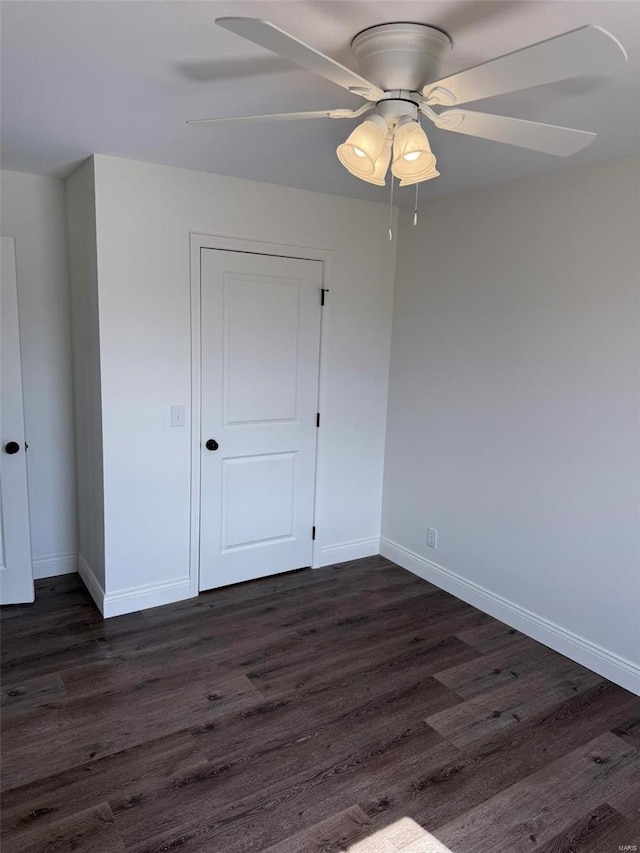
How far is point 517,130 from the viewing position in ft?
5.27

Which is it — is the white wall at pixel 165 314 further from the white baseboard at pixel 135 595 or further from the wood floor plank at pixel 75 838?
the wood floor plank at pixel 75 838

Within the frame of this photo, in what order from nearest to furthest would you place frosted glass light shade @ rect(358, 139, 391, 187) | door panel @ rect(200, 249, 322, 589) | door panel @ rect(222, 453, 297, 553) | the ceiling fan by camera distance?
1. the ceiling fan
2. frosted glass light shade @ rect(358, 139, 391, 187)
3. door panel @ rect(200, 249, 322, 589)
4. door panel @ rect(222, 453, 297, 553)

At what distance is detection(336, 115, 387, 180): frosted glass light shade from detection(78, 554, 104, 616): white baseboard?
265 cm

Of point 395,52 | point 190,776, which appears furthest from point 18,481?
point 395,52

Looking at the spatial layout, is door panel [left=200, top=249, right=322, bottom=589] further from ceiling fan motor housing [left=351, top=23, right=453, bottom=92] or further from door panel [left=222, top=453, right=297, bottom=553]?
ceiling fan motor housing [left=351, top=23, right=453, bottom=92]

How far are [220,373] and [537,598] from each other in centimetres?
214

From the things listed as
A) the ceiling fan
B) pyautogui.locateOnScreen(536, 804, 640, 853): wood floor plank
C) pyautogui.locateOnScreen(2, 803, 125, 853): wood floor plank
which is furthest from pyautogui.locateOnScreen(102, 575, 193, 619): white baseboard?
the ceiling fan

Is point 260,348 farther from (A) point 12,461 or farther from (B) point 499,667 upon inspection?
(B) point 499,667

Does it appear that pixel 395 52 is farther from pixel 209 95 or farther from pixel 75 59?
pixel 75 59

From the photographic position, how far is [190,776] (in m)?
2.11

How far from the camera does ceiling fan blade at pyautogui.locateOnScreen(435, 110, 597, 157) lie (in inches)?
61.4

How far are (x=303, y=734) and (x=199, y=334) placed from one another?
2068 mm

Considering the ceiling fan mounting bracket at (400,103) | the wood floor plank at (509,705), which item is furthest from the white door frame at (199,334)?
the ceiling fan mounting bracket at (400,103)

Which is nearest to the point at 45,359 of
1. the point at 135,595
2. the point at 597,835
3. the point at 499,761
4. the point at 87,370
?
the point at 87,370
